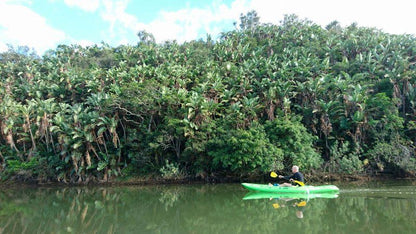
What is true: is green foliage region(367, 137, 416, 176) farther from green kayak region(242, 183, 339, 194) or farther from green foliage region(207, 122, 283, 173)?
green kayak region(242, 183, 339, 194)

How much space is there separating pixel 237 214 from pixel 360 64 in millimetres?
20992

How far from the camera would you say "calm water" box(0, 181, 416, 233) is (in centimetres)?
837

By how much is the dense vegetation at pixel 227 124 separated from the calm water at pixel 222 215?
6.54 metres

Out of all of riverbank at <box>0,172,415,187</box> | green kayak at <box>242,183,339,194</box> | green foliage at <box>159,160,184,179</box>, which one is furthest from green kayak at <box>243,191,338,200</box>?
green foliage at <box>159,160,184,179</box>

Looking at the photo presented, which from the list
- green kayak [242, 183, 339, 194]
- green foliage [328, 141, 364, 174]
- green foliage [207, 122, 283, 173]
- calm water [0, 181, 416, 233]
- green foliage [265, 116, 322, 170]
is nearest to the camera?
calm water [0, 181, 416, 233]

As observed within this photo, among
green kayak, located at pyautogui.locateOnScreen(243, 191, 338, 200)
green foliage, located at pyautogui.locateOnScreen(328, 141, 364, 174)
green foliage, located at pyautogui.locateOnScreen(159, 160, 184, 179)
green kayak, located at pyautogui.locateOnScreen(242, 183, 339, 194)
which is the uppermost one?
green foliage, located at pyautogui.locateOnScreen(328, 141, 364, 174)

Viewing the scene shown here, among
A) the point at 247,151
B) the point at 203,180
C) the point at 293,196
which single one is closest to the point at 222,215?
the point at 293,196

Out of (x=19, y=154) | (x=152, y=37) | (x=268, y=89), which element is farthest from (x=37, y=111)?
(x=152, y=37)

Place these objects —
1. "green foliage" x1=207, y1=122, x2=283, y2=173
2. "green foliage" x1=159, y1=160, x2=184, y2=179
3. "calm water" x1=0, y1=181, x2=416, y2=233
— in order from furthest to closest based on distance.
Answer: "green foliage" x1=159, y1=160, x2=184, y2=179
"green foliage" x1=207, y1=122, x2=283, y2=173
"calm water" x1=0, y1=181, x2=416, y2=233

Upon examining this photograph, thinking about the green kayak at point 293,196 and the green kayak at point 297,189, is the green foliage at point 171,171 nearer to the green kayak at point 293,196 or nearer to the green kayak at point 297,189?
the green kayak at point 297,189

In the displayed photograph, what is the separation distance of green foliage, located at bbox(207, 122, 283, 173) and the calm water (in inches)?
197

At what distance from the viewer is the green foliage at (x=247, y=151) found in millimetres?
18562

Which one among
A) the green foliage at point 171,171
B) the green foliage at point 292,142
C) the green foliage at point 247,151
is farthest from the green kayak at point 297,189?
the green foliage at point 171,171

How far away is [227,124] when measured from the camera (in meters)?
20.8
